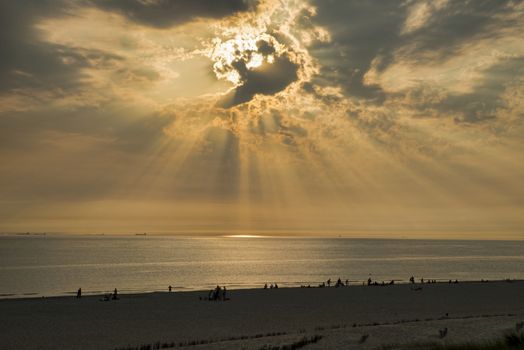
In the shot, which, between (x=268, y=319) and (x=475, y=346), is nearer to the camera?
(x=475, y=346)

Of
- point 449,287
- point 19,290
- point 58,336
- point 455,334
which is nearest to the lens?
point 455,334

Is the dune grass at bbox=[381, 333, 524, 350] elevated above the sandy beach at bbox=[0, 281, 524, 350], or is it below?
below

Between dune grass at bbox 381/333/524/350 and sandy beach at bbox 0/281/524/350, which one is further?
sandy beach at bbox 0/281/524/350

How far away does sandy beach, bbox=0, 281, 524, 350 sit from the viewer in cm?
2709

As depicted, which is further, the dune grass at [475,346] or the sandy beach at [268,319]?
the sandy beach at [268,319]

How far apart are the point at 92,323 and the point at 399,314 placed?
22475mm

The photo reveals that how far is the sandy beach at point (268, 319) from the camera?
1067 inches

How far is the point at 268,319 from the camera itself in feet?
121

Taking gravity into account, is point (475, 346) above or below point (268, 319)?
below

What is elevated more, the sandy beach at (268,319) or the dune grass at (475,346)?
the sandy beach at (268,319)

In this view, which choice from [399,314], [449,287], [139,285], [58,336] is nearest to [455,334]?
[399,314]

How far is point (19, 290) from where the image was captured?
7106cm

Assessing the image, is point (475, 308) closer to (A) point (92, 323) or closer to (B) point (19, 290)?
(A) point (92, 323)

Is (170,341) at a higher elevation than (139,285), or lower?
lower
